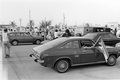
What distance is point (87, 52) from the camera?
18.1ft

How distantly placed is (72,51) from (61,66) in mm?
747

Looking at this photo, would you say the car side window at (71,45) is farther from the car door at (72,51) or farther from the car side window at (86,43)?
the car side window at (86,43)

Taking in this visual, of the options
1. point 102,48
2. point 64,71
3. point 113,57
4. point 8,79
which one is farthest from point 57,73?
point 113,57

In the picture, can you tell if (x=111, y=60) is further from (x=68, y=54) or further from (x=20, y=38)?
(x=20, y=38)

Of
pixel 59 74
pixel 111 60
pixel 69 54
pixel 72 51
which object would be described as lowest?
pixel 59 74

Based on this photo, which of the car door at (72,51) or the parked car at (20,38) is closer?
the car door at (72,51)

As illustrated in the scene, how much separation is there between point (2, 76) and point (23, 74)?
76 centimetres

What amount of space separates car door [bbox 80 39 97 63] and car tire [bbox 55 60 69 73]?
81cm

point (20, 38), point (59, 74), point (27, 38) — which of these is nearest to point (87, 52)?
point (59, 74)

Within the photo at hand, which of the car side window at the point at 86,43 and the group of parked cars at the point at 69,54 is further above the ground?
the car side window at the point at 86,43

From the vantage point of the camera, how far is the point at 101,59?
5863mm

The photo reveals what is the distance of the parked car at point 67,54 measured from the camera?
194 inches

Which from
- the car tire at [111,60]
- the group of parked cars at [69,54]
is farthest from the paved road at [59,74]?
the car tire at [111,60]

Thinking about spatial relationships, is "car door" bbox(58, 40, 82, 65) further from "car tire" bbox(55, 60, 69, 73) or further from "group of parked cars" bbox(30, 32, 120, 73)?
"car tire" bbox(55, 60, 69, 73)
